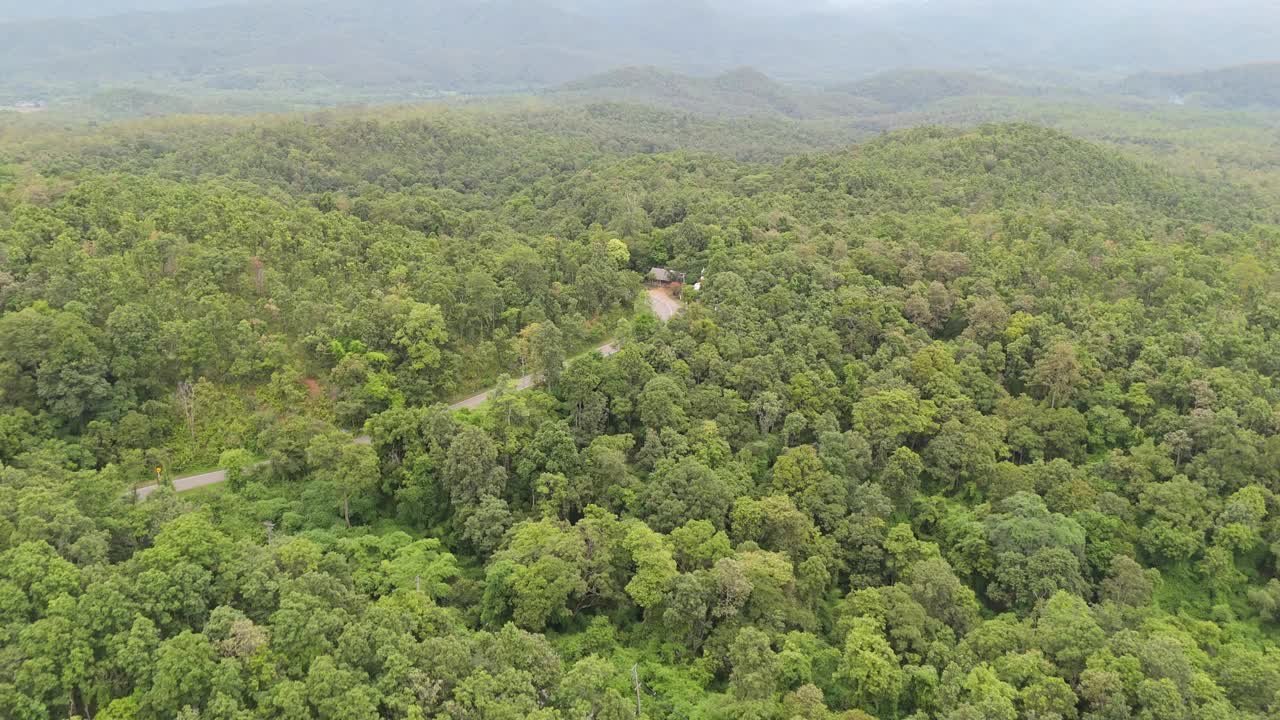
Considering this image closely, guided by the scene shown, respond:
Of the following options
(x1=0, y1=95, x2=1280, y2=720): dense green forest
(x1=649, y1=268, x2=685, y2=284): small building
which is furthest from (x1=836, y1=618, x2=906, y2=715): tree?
(x1=649, y1=268, x2=685, y2=284): small building

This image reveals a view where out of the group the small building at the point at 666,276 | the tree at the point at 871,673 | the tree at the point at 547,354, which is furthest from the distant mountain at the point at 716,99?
the tree at the point at 871,673

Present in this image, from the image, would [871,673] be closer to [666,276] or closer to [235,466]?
[235,466]

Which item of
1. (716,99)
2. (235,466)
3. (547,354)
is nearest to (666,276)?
(547,354)

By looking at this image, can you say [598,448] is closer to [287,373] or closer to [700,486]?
Answer: [700,486]

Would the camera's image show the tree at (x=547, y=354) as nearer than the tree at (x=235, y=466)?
No

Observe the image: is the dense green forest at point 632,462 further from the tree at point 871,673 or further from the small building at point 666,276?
the small building at point 666,276
